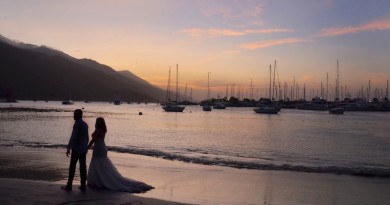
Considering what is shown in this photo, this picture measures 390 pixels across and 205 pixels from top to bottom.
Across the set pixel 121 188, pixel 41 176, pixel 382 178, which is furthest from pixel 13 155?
pixel 382 178

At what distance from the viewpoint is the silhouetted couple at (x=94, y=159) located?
11.7m

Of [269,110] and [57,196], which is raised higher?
[269,110]

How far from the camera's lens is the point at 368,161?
28.3 meters

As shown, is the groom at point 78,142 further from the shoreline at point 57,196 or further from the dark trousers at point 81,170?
the shoreline at point 57,196

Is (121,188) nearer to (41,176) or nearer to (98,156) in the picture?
(98,156)

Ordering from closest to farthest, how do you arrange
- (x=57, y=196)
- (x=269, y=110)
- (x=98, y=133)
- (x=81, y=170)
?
(x=57, y=196)
(x=98, y=133)
(x=81, y=170)
(x=269, y=110)

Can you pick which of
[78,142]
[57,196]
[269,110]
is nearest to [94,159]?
[78,142]

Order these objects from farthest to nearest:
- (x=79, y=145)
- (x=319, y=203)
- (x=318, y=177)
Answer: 1. (x=318, y=177)
2. (x=319, y=203)
3. (x=79, y=145)

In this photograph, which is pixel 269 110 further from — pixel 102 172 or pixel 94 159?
pixel 94 159

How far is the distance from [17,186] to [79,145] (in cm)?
224

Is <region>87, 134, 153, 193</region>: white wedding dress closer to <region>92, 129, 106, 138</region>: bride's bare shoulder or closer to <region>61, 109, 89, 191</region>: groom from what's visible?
<region>92, 129, 106, 138</region>: bride's bare shoulder

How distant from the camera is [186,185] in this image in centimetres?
1560

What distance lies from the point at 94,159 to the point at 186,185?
471 centimetres

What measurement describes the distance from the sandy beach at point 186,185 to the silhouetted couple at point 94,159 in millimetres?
371
